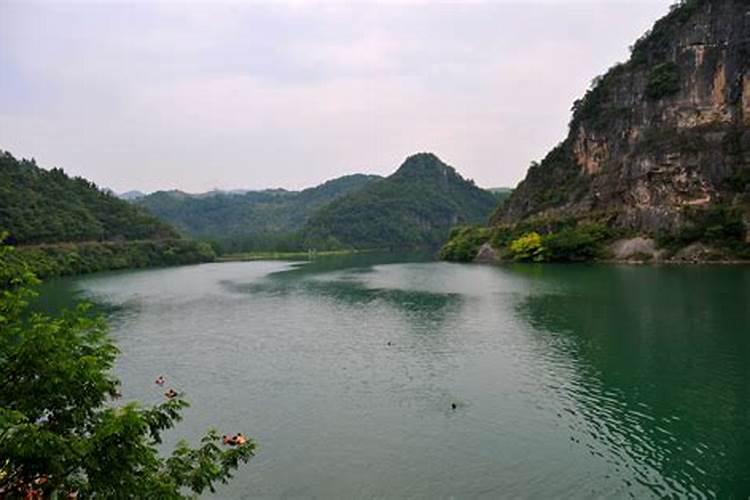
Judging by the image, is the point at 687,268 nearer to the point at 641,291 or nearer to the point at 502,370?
the point at 641,291

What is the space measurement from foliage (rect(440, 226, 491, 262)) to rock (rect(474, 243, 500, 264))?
1457mm

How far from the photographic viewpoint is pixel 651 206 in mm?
93500

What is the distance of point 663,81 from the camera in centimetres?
10269

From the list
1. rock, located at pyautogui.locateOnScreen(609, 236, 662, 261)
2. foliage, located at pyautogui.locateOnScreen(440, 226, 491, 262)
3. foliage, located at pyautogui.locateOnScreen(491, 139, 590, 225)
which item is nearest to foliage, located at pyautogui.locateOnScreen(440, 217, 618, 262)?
foliage, located at pyautogui.locateOnScreen(440, 226, 491, 262)

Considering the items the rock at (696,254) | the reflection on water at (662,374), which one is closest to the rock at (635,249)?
the rock at (696,254)

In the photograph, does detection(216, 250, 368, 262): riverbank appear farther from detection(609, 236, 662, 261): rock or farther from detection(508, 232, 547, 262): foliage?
detection(609, 236, 662, 261): rock

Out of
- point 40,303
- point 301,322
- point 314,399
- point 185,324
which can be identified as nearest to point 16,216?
point 40,303

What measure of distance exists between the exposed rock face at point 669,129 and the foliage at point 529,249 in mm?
11208

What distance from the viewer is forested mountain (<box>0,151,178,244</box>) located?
354 ft

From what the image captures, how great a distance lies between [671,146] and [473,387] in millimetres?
84840

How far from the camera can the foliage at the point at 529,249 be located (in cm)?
9956

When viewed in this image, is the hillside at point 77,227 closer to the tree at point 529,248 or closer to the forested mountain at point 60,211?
the forested mountain at point 60,211

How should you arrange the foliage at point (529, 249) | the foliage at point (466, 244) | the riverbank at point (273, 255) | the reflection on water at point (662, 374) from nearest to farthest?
the reflection on water at point (662, 374) → the foliage at point (529, 249) → the foliage at point (466, 244) → the riverbank at point (273, 255)

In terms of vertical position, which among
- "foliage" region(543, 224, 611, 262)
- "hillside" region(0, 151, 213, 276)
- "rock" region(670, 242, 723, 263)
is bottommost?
"rock" region(670, 242, 723, 263)
